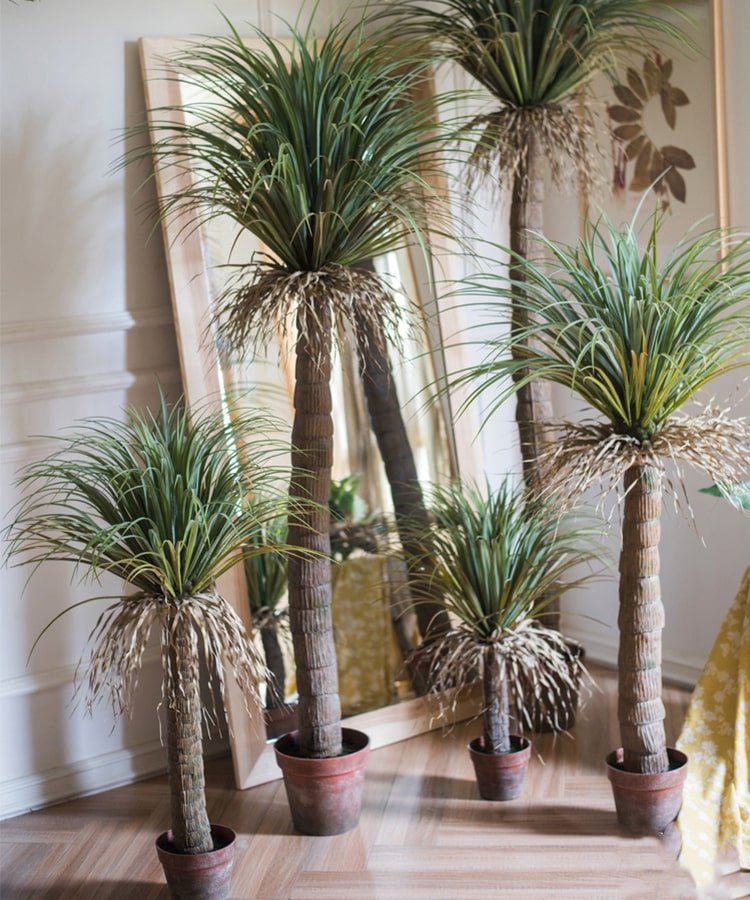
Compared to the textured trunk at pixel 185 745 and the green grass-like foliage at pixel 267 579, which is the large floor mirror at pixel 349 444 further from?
the textured trunk at pixel 185 745

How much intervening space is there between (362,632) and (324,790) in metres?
0.64

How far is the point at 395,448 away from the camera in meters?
3.40

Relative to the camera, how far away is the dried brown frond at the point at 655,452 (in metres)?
2.40

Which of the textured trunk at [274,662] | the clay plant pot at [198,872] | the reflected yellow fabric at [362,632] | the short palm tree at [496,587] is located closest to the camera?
the clay plant pot at [198,872]

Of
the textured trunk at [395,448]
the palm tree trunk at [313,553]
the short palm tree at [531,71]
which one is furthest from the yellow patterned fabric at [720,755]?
the palm tree trunk at [313,553]

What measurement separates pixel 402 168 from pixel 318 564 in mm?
1010

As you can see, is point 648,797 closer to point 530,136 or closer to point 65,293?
point 530,136

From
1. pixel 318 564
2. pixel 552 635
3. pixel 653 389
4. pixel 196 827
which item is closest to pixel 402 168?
pixel 653 389

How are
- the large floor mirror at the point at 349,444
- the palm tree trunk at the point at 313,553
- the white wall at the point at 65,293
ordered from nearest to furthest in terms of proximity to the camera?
the palm tree trunk at the point at 313,553, the white wall at the point at 65,293, the large floor mirror at the point at 349,444

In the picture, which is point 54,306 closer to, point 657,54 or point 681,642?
point 657,54

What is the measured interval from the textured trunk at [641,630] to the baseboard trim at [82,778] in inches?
53.4

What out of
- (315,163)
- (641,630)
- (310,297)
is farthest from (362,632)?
(315,163)

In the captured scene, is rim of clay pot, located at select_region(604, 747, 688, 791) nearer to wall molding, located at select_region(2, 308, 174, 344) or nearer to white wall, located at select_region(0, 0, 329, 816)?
white wall, located at select_region(0, 0, 329, 816)

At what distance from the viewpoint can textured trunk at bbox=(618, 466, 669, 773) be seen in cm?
259
